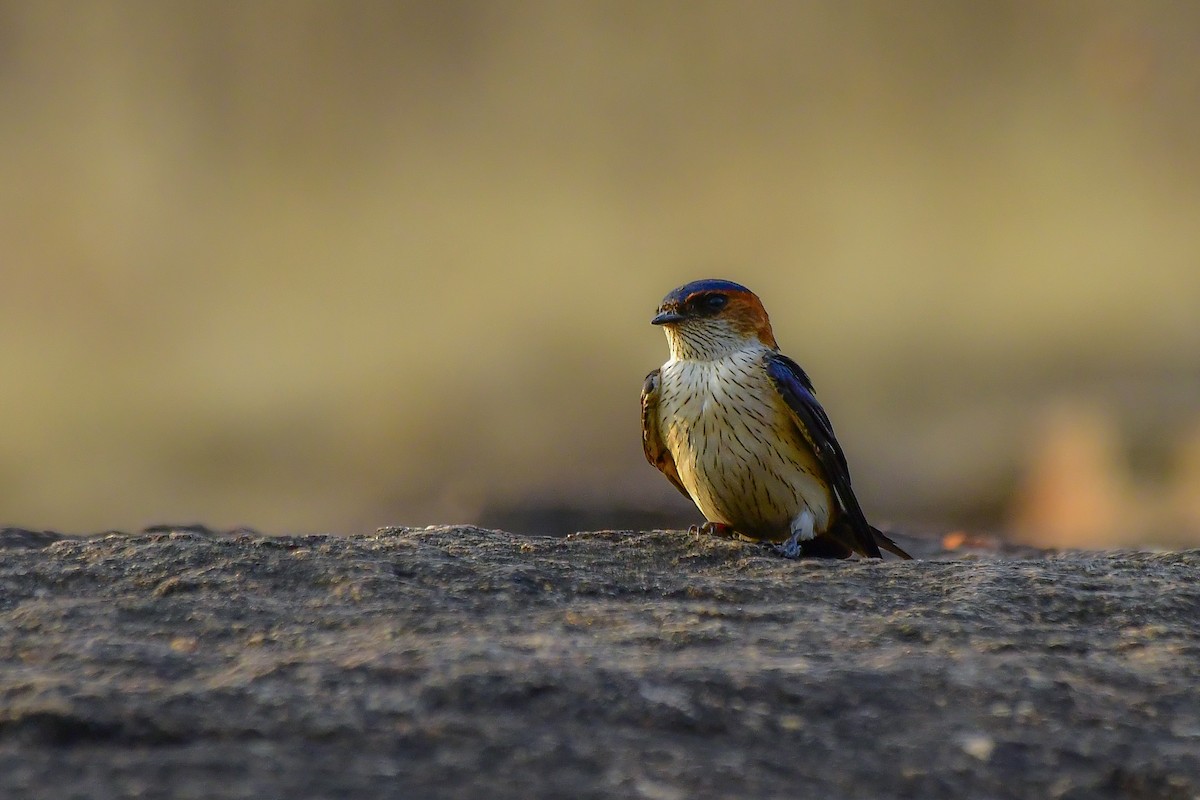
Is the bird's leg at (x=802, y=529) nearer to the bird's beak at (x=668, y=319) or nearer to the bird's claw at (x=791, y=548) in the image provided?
the bird's claw at (x=791, y=548)

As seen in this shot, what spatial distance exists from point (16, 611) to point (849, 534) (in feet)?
11.7

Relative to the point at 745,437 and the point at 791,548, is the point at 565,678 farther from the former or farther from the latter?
the point at 745,437

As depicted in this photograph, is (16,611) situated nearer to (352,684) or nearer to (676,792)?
(352,684)

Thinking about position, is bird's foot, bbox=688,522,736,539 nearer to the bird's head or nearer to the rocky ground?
the bird's head

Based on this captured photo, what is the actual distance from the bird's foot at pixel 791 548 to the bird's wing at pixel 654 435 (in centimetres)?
58

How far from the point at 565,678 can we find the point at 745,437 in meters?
2.71

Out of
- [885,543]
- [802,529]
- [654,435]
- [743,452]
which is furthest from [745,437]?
[885,543]

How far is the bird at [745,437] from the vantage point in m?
5.68

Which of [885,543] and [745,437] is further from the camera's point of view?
[885,543]

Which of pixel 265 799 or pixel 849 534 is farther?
pixel 849 534

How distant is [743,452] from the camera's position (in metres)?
5.64

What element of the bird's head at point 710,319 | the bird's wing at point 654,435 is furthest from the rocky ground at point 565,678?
the bird's head at point 710,319

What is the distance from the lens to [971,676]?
325 centimetres

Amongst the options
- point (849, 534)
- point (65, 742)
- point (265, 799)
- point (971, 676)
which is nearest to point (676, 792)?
point (265, 799)
